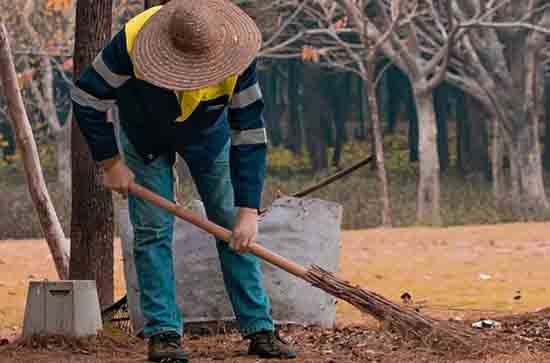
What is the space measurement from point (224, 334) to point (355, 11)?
47.8ft

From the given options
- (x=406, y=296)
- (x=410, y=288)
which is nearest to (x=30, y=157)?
A: (x=406, y=296)

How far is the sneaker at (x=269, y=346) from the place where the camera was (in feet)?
19.5

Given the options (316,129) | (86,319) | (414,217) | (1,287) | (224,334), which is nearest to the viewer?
(86,319)

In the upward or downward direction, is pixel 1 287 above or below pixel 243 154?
below

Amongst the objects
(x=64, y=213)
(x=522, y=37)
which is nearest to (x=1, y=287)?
(x=64, y=213)

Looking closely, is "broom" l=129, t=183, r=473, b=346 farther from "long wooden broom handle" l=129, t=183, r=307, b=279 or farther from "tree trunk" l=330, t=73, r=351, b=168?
"tree trunk" l=330, t=73, r=351, b=168

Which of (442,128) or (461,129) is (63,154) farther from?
(461,129)

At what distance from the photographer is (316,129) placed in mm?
35844

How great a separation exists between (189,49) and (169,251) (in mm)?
1041

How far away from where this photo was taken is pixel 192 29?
213 inches

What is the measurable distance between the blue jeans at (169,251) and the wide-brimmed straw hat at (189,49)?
59 centimetres

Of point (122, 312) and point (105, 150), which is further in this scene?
point (122, 312)

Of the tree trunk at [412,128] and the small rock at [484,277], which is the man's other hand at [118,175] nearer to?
the small rock at [484,277]

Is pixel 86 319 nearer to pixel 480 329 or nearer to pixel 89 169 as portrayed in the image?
pixel 89 169
